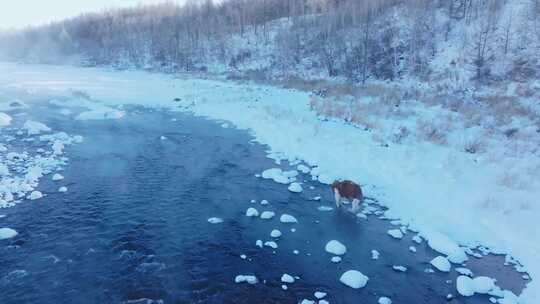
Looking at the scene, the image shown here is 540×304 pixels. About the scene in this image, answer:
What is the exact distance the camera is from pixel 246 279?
7.16 m

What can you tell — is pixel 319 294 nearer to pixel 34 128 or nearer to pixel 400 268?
pixel 400 268

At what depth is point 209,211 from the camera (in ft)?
32.7

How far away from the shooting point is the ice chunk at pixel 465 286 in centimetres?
698

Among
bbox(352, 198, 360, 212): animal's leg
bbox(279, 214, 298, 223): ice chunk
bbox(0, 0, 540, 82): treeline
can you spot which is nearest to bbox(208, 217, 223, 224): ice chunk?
bbox(279, 214, 298, 223): ice chunk

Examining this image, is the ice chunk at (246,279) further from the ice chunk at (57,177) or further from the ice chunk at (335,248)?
the ice chunk at (57,177)

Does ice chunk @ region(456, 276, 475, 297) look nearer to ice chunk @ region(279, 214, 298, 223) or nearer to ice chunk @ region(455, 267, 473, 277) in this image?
ice chunk @ region(455, 267, 473, 277)

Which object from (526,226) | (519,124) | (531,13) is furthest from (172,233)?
(531,13)

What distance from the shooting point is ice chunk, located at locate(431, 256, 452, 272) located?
25.2 ft

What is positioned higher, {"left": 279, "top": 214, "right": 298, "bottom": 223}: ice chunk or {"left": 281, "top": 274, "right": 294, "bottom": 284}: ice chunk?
{"left": 279, "top": 214, "right": 298, "bottom": 223}: ice chunk

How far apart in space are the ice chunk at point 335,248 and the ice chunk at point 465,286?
85.1 inches

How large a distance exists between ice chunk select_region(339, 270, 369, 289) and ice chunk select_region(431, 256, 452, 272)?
157cm

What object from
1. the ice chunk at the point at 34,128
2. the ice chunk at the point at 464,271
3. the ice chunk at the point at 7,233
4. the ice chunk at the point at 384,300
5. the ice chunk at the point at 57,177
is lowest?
the ice chunk at the point at 464,271

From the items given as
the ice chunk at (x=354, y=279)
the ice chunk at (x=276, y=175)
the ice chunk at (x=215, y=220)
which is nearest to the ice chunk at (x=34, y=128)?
the ice chunk at (x=276, y=175)

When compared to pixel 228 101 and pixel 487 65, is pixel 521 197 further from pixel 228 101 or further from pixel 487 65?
pixel 487 65
